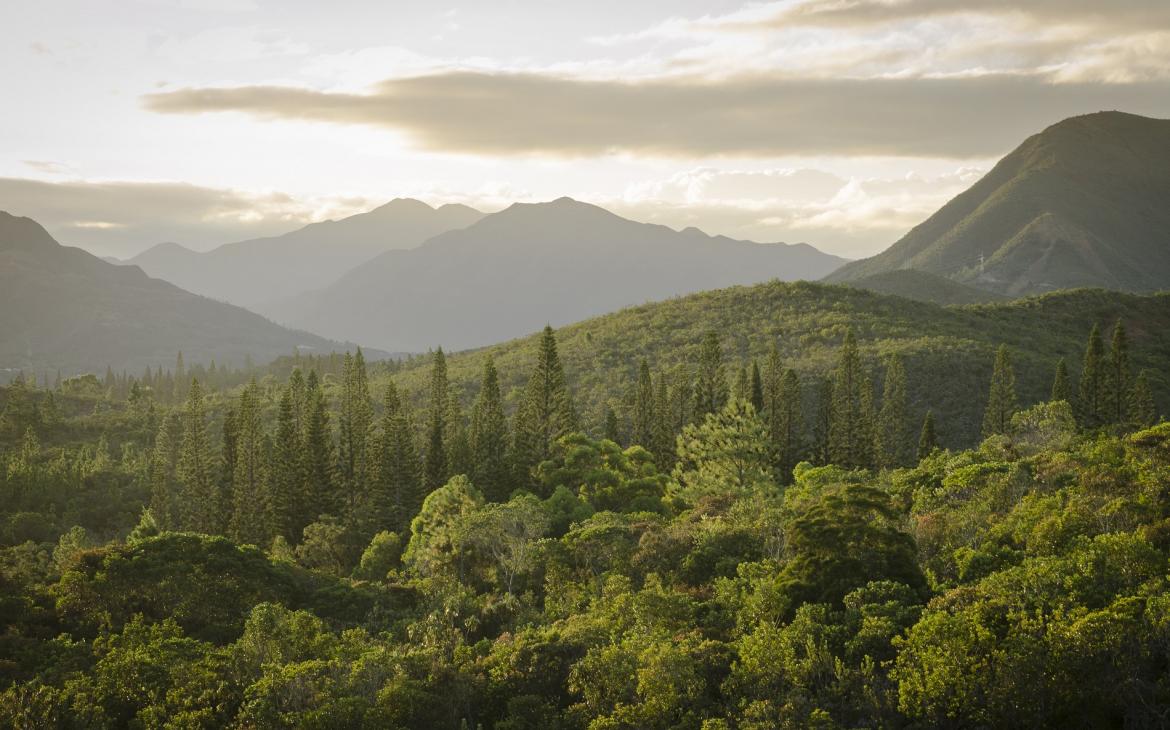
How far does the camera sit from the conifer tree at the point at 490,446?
79375mm

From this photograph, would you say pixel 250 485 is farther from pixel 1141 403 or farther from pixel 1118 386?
pixel 1141 403

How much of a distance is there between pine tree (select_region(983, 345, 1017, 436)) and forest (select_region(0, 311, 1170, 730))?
11989 millimetres

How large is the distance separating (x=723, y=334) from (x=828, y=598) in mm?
121557

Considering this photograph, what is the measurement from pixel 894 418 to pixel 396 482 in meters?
59.6

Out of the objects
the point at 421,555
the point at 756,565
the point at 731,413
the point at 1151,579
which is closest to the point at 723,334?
the point at 731,413

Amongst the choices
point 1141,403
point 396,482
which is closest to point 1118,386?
point 1141,403

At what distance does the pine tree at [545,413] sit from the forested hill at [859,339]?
27.7m

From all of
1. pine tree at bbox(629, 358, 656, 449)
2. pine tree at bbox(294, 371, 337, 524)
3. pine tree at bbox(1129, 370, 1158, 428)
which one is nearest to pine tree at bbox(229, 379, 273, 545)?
pine tree at bbox(294, 371, 337, 524)

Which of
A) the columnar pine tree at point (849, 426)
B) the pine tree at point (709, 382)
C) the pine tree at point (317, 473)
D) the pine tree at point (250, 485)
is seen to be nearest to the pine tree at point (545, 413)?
the pine tree at point (709, 382)

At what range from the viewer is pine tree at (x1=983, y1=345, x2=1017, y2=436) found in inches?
3529

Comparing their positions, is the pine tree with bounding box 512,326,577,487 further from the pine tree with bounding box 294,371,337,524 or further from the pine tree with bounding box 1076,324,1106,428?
the pine tree with bounding box 1076,324,1106,428

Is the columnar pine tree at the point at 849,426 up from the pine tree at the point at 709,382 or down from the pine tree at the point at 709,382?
down

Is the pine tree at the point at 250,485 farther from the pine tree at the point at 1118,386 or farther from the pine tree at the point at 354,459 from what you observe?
the pine tree at the point at 1118,386

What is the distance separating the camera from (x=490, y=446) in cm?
8438
